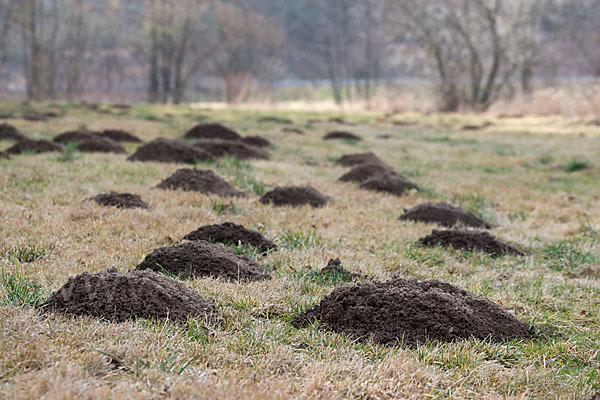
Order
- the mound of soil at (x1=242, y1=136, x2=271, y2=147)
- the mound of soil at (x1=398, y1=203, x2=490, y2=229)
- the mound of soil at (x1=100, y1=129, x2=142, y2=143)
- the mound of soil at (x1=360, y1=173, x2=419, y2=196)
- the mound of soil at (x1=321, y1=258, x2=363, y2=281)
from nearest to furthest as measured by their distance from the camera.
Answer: the mound of soil at (x1=321, y1=258, x2=363, y2=281), the mound of soil at (x1=398, y1=203, x2=490, y2=229), the mound of soil at (x1=360, y1=173, x2=419, y2=196), the mound of soil at (x1=100, y1=129, x2=142, y2=143), the mound of soil at (x1=242, y1=136, x2=271, y2=147)

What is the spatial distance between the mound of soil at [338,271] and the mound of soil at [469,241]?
3.92 feet

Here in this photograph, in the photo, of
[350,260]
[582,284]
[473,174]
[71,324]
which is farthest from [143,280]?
[473,174]

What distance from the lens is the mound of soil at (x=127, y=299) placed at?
2539 millimetres

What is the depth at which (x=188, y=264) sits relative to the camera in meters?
3.43

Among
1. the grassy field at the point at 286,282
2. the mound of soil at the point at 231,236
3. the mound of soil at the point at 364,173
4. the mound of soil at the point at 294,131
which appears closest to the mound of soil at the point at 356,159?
the grassy field at the point at 286,282

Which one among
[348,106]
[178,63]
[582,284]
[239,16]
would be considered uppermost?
[239,16]

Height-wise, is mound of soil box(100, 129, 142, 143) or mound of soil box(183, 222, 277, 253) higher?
mound of soil box(100, 129, 142, 143)

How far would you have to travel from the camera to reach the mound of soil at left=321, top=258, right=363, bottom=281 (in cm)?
358

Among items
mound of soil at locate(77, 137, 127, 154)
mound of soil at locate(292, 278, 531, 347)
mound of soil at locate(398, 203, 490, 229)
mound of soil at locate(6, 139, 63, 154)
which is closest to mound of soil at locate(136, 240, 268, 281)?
mound of soil at locate(292, 278, 531, 347)

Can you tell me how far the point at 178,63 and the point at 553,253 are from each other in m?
28.8

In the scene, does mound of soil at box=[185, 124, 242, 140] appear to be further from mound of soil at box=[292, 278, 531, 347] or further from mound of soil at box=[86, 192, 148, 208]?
mound of soil at box=[292, 278, 531, 347]

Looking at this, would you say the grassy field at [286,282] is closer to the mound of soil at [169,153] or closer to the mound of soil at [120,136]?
the mound of soil at [169,153]

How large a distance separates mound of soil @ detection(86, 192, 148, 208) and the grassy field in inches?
7.0

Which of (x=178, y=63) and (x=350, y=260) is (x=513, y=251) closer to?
(x=350, y=260)
